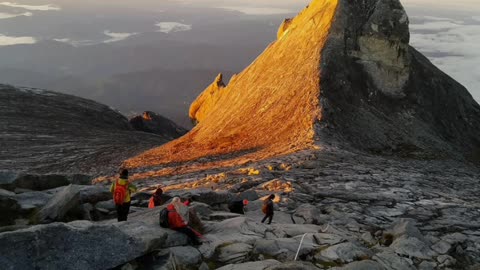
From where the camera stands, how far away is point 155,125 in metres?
105

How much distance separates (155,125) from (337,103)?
63.6 metres

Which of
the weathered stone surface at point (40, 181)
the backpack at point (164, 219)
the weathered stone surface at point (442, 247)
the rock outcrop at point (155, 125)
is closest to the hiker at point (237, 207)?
the backpack at point (164, 219)

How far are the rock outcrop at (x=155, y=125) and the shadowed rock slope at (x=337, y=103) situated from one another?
35845 millimetres

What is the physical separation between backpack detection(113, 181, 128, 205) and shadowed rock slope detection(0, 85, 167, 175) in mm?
27813

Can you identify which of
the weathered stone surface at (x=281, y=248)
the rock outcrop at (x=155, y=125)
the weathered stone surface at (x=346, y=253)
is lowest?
the rock outcrop at (x=155, y=125)

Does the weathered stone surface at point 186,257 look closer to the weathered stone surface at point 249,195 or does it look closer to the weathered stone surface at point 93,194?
the weathered stone surface at point 93,194

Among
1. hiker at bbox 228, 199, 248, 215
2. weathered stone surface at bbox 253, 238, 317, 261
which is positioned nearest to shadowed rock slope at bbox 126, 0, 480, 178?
hiker at bbox 228, 199, 248, 215

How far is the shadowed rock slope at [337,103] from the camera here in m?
44.7

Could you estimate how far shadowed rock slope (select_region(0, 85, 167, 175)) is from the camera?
5022 cm

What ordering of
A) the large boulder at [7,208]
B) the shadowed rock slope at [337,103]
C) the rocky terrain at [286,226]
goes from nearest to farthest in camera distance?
1. the rocky terrain at [286,226]
2. the large boulder at [7,208]
3. the shadowed rock slope at [337,103]

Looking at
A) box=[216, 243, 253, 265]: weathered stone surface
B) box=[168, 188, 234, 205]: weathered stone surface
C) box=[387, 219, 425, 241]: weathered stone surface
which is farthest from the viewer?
box=[168, 188, 234, 205]: weathered stone surface

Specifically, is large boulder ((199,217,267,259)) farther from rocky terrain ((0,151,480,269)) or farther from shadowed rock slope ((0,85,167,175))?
shadowed rock slope ((0,85,167,175))

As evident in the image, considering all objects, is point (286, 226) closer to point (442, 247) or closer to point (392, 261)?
point (392, 261)

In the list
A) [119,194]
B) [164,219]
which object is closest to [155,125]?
[119,194]
